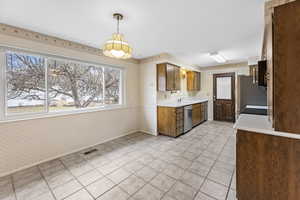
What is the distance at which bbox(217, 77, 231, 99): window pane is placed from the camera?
5.54 metres

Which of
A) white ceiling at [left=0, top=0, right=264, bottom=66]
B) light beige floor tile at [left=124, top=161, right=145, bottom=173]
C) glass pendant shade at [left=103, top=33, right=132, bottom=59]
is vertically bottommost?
light beige floor tile at [left=124, top=161, right=145, bottom=173]

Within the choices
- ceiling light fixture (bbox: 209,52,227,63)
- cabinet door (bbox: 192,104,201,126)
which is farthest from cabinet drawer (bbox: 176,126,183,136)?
ceiling light fixture (bbox: 209,52,227,63)

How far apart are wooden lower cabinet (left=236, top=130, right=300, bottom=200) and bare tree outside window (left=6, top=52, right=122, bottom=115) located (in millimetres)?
3191

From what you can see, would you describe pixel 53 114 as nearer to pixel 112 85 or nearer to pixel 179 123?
pixel 112 85

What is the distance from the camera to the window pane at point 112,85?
12.2 feet

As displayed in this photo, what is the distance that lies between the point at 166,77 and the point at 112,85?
1605 millimetres

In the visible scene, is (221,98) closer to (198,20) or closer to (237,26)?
(237,26)

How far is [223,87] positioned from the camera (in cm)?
567

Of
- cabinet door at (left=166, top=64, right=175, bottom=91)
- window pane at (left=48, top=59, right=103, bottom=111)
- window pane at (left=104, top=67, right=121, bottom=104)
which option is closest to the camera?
window pane at (left=48, top=59, right=103, bottom=111)

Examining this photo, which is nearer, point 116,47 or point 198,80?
point 116,47

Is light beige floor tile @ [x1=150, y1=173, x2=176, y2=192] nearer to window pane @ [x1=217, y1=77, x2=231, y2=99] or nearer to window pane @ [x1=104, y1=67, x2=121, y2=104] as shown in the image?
window pane @ [x1=104, y1=67, x2=121, y2=104]

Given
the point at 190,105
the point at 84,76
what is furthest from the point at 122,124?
the point at 190,105

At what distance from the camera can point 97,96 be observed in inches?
138

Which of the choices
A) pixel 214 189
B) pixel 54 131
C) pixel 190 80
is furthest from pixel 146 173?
pixel 190 80
